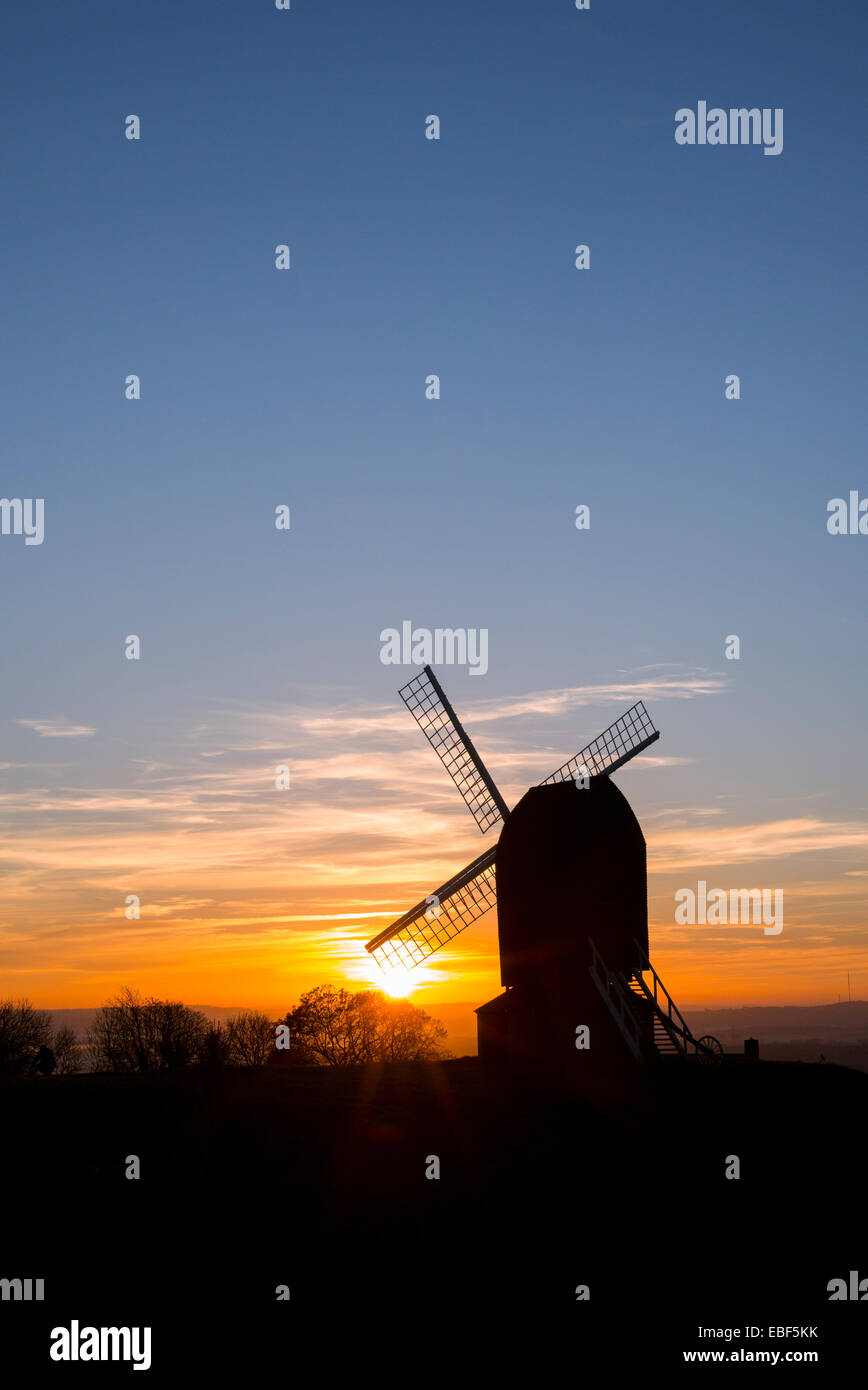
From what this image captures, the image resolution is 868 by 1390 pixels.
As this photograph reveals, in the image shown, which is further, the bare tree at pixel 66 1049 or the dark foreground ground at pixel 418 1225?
the bare tree at pixel 66 1049

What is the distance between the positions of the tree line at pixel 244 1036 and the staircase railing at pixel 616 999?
28756mm

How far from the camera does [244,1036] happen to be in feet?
331

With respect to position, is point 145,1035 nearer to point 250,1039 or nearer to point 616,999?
point 250,1039

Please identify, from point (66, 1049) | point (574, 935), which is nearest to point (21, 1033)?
point (66, 1049)

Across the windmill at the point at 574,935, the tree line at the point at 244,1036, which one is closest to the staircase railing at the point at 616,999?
the windmill at the point at 574,935

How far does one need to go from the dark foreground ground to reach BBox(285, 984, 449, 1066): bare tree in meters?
41.9

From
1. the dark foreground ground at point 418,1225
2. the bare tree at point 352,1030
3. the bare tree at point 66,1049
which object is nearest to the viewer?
the dark foreground ground at point 418,1225

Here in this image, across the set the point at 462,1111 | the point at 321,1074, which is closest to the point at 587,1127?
the point at 462,1111

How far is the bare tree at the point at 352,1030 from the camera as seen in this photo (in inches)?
3157

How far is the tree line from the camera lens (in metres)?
80.2

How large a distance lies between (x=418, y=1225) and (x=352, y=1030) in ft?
181

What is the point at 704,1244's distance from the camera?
27.7 m

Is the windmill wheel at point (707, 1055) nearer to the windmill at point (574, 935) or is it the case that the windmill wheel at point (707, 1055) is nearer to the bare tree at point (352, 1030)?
the windmill at point (574, 935)
